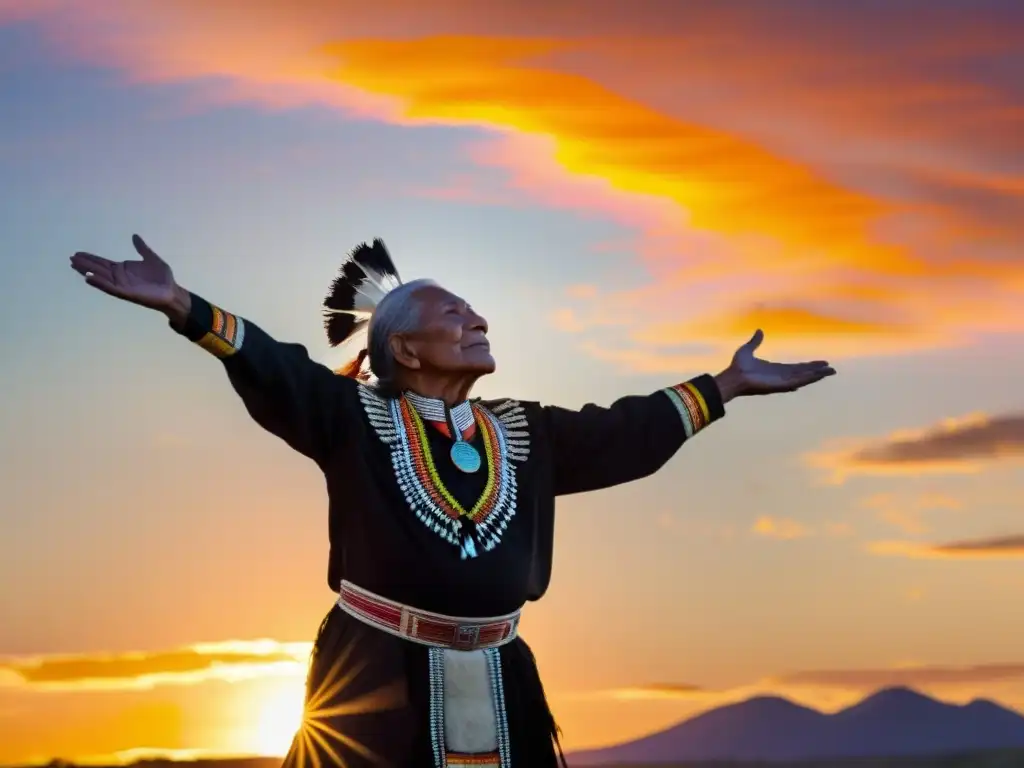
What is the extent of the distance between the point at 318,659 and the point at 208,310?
4.04ft

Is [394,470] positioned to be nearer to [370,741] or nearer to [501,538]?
[501,538]

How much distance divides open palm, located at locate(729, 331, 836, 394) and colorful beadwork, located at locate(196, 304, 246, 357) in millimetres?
1956

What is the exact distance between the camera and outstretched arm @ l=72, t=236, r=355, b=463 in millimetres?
6035

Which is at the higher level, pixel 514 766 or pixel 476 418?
pixel 476 418

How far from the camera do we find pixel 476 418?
691cm

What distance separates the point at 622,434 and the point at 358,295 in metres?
1.07

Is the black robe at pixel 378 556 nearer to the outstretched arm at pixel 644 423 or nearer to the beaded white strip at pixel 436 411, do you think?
the beaded white strip at pixel 436 411

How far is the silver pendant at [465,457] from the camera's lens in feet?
22.0

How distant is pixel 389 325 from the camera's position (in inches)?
271

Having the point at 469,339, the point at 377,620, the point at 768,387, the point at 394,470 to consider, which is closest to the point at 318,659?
the point at 377,620

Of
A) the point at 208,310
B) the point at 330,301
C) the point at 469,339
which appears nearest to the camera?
the point at 208,310

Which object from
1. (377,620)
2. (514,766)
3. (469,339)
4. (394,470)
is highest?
(469,339)

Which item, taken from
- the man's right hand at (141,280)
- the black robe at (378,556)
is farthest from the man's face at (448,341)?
the man's right hand at (141,280)

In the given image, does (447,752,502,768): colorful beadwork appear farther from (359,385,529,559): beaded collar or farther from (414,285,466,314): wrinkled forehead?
(414,285,466,314): wrinkled forehead
